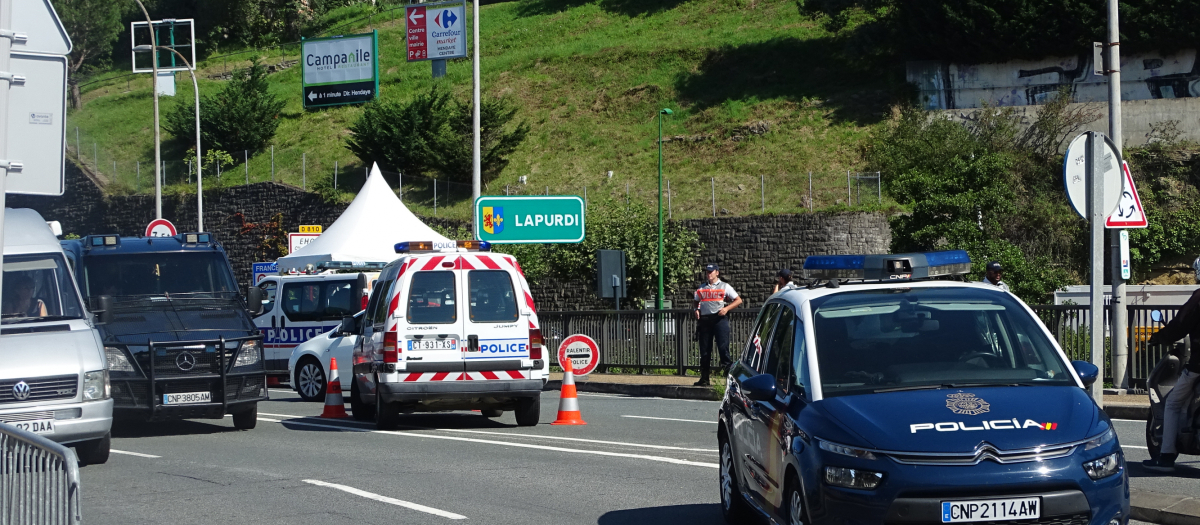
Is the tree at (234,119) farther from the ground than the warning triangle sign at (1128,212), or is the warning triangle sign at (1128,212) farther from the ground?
the tree at (234,119)

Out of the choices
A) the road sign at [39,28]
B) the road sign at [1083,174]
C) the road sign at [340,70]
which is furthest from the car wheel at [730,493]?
the road sign at [340,70]

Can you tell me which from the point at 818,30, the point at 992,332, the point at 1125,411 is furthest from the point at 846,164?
the point at 992,332

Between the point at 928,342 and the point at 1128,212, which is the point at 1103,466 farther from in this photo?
the point at 1128,212

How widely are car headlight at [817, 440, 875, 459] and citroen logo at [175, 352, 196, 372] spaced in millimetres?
10187

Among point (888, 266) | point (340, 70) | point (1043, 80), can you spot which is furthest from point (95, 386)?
point (340, 70)

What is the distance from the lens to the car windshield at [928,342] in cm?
625

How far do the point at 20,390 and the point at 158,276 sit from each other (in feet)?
16.2

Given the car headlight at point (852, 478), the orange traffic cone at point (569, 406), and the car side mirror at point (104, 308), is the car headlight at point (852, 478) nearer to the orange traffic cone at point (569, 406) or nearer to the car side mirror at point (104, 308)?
the car side mirror at point (104, 308)

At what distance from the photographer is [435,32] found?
192ft

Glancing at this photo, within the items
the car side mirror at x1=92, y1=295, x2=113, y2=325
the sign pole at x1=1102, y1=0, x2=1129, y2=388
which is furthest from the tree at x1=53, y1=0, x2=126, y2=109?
the sign pole at x1=1102, y1=0, x2=1129, y2=388

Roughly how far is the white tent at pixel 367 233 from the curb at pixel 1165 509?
21.5m

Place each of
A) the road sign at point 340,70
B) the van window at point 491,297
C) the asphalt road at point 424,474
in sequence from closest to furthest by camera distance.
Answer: the asphalt road at point 424,474, the van window at point 491,297, the road sign at point 340,70

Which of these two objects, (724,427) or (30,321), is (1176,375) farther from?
(30,321)

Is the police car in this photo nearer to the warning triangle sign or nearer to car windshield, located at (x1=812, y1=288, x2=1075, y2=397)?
car windshield, located at (x1=812, y1=288, x2=1075, y2=397)
